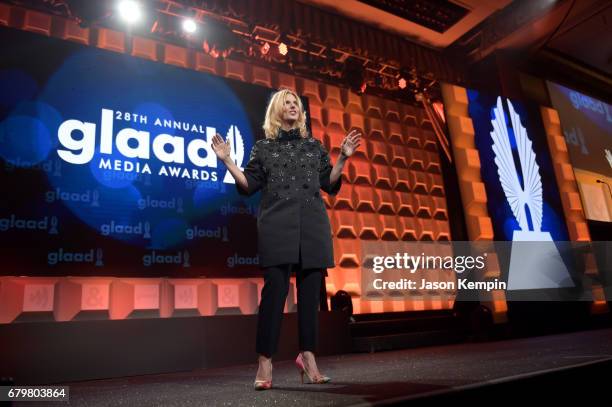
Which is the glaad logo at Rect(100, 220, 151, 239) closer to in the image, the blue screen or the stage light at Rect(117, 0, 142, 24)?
the blue screen

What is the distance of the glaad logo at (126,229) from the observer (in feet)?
9.89

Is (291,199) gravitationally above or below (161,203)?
below

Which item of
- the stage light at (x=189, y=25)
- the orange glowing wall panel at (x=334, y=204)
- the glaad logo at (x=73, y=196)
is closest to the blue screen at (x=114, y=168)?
the glaad logo at (x=73, y=196)

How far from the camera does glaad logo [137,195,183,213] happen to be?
10.5 feet

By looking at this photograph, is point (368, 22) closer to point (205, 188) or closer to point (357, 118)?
point (357, 118)

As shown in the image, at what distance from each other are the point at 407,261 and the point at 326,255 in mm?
3563

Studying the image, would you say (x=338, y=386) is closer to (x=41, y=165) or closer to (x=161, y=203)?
(x=161, y=203)

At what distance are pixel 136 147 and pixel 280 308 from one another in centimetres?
223

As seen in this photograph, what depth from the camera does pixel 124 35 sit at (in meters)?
4.12

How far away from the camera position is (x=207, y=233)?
3.34 metres

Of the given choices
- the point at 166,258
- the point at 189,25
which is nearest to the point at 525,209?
the point at 166,258

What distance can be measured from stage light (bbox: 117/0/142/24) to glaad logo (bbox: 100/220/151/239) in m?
2.11

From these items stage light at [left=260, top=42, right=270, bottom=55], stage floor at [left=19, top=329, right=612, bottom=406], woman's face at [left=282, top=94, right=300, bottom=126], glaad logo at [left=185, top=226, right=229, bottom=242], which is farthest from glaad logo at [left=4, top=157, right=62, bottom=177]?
stage light at [left=260, top=42, right=270, bottom=55]

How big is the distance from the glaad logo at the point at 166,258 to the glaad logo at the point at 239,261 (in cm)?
31
